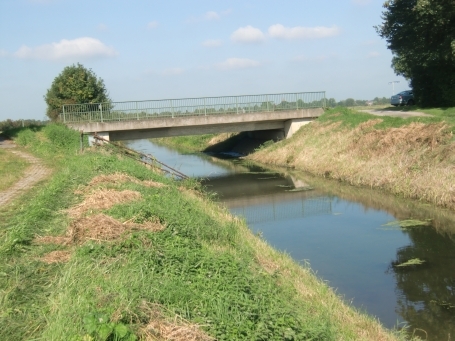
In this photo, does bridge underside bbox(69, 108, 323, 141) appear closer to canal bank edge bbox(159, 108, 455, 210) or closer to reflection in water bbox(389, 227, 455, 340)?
canal bank edge bbox(159, 108, 455, 210)

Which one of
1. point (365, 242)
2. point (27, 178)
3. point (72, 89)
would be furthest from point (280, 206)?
point (72, 89)

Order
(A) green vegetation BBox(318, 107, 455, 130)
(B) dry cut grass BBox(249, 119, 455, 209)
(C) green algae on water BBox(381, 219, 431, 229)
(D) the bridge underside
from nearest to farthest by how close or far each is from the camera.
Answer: (C) green algae on water BBox(381, 219, 431, 229) < (B) dry cut grass BBox(249, 119, 455, 209) < (A) green vegetation BBox(318, 107, 455, 130) < (D) the bridge underside

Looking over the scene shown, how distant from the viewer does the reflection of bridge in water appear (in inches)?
778

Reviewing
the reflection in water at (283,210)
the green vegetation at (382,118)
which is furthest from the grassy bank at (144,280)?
the green vegetation at (382,118)

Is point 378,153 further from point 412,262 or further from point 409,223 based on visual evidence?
point 412,262

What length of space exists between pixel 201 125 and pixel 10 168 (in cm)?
1692

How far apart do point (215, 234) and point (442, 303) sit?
15.4 ft

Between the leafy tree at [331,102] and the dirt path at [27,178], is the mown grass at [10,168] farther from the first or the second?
the leafy tree at [331,102]

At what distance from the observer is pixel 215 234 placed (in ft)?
36.7

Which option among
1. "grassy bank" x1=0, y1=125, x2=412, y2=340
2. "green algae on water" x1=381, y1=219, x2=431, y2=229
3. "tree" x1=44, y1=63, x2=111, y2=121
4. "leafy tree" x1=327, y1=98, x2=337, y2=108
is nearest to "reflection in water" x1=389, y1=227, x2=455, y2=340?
"green algae on water" x1=381, y1=219, x2=431, y2=229

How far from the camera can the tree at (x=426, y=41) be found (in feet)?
93.2

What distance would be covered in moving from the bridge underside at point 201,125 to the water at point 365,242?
829 centimetres

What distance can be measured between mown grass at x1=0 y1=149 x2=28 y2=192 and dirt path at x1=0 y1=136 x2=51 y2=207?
0.66 feet

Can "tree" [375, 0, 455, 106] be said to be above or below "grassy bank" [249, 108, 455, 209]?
above
